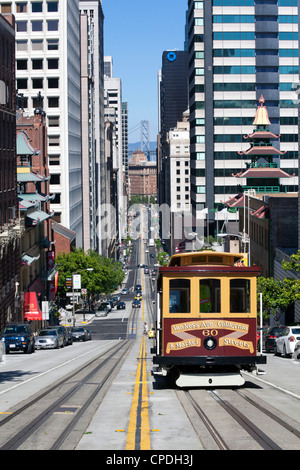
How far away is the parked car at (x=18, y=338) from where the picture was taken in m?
43.2

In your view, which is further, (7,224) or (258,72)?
(258,72)

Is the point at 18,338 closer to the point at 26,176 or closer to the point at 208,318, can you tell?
the point at 208,318

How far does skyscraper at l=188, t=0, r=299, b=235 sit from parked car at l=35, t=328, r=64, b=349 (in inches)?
3052

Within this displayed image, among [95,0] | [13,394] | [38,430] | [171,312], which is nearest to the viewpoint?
[38,430]

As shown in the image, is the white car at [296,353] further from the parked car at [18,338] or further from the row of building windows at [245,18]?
the row of building windows at [245,18]

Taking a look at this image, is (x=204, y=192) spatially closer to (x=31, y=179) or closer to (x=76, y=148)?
(x=76, y=148)

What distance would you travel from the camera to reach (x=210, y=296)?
1938 cm

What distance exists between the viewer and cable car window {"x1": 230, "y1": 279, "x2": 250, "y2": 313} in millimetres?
19344

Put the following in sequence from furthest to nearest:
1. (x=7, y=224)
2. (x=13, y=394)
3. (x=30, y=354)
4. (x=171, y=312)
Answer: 1. (x=7, y=224)
2. (x=30, y=354)
3. (x=13, y=394)
4. (x=171, y=312)

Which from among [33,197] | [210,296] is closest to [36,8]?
[33,197]

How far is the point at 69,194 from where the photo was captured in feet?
372

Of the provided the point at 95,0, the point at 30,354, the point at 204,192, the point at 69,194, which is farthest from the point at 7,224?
the point at 95,0

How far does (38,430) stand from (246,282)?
285 inches

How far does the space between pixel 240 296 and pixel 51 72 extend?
318 ft
